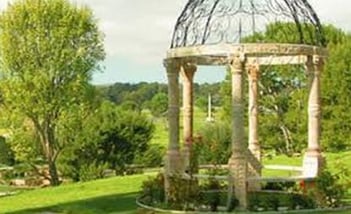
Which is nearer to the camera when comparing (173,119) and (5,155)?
(173,119)

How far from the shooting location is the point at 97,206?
22.3 metres

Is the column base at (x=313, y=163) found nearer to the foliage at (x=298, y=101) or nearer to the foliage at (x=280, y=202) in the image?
the foliage at (x=280, y=202)

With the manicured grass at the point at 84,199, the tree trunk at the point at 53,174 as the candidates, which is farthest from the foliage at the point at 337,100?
the manicured grass at the point at 84,199

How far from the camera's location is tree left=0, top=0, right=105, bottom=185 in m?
43.2

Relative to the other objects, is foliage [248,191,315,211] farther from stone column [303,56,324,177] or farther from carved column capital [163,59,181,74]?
carved column capital [163,59,181,74]

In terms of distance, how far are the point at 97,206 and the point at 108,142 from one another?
29.9 m

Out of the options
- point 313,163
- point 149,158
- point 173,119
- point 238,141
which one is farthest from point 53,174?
point 238,141

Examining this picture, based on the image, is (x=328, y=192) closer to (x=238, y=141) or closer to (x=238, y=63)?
(x=238, y=141)

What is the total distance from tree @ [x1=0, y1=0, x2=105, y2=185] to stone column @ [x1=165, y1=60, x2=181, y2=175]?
22.7m

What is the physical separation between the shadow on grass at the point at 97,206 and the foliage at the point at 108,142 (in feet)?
82.7

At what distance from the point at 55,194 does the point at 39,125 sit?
689 inches

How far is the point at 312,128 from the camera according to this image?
823 inches

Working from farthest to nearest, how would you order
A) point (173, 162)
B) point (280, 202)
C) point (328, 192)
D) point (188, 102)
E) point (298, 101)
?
1. point (298, 101)
2. point (188, 102)
3. point (173, 162)
4. point (328, 192)
5. point (280, 202)

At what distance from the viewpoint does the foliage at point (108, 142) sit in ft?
166
